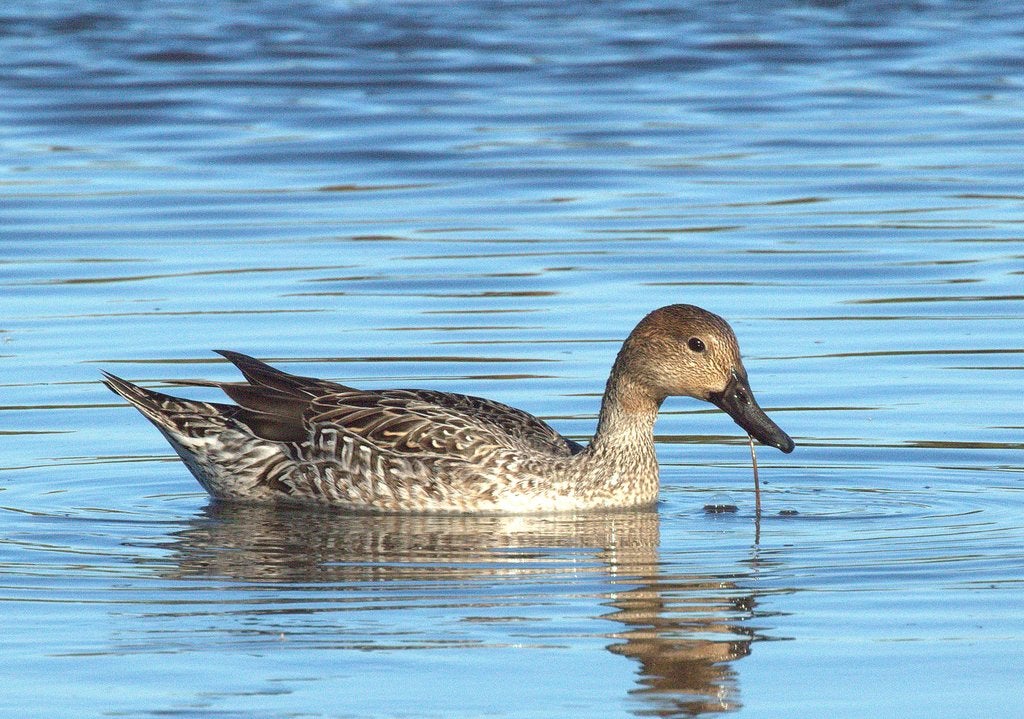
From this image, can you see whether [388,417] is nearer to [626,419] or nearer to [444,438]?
[444,438]

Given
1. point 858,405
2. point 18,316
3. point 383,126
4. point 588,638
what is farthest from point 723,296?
point 383,126

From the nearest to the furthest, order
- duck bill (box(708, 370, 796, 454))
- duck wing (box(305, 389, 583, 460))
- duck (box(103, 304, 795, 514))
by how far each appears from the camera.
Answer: duck bill (box(708, 370, 796, 454)), duck (box(103, 304, 795, 514)), duck wing (box(305, 389, 583, 460))

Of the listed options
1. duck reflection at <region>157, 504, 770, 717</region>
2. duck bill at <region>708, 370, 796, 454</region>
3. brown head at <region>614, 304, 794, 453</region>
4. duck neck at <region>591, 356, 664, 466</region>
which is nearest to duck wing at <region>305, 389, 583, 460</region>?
duck neck at <region>591, 356, 664, 466</region>

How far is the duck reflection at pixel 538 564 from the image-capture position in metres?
7.70

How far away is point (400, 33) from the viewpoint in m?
30.8

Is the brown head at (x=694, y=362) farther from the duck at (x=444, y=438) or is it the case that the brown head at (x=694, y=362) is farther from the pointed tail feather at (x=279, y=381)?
the pointed tail feather at (x=279, y=381)

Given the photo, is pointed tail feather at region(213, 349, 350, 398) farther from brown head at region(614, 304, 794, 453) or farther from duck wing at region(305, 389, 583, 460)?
brown head at region(614, 304, 794, 453)

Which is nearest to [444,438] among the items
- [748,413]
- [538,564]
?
[748,413]

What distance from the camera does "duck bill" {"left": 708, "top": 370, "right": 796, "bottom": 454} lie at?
10.4 m

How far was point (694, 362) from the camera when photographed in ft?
35.2

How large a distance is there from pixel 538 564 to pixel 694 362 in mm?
1765

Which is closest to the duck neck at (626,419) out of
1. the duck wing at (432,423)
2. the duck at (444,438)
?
the duck at (444,438)

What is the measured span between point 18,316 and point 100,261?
1.88 m

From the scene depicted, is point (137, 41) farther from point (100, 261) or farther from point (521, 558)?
point (521, 558)
